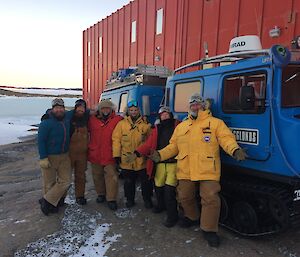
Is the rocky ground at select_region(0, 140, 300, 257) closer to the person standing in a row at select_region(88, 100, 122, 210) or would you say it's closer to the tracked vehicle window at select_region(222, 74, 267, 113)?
the person standing in a row at select_region(88, 100, 122, 210)

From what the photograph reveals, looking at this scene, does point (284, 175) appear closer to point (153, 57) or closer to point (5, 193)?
point (5, 193)

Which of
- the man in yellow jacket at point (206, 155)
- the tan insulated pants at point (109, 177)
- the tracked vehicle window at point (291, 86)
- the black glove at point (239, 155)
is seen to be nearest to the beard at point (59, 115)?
the tan insulated pants at point (109, 177)

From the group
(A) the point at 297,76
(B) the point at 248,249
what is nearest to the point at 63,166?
(B) the point at 248,249

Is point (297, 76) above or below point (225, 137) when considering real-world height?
above

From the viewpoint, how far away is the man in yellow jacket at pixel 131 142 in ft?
18.5

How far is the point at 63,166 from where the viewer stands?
5.66 meters

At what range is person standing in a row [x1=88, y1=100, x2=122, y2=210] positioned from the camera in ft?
18.9

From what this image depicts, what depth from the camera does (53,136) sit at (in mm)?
5461

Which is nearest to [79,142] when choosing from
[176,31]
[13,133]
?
[176,31]

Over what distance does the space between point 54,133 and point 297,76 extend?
3.56 m

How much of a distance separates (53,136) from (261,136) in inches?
123

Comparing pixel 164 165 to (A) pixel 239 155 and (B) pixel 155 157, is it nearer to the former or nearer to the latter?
(B) pixel 155 157

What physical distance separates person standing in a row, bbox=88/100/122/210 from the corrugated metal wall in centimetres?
347

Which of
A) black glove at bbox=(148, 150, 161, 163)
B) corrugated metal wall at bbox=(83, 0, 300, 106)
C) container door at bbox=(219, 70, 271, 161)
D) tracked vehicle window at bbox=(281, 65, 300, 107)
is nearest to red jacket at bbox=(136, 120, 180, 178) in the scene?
black glove at bbox=(148, 150, 161, 163)
